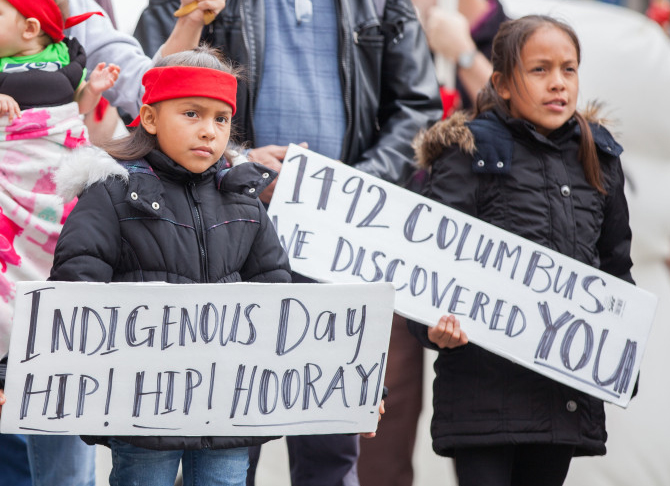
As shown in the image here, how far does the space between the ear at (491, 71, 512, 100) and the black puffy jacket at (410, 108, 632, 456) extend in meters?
0.08

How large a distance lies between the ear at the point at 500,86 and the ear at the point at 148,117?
1.11 metres

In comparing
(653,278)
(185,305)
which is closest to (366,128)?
(185,305)

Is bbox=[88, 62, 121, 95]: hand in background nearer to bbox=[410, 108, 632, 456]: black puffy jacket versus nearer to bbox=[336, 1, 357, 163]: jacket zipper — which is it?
bbox=[336, 1, 357, 163]: jacket zipper

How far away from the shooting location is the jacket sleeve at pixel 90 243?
2.37 meters

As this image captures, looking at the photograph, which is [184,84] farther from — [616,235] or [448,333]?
[616,235]

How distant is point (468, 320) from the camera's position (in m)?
2.93

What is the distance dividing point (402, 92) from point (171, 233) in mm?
1197

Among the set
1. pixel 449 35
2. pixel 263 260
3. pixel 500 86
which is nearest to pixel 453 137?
pixel 500 86

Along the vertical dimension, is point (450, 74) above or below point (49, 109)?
below

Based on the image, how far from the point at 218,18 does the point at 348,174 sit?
25.5 inches

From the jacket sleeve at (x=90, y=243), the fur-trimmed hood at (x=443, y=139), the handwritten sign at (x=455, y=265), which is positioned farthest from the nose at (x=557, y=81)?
the jacket sleeve at (x=90, y=243)

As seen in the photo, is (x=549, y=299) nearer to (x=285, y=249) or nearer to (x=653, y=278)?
(x=285, y=249)

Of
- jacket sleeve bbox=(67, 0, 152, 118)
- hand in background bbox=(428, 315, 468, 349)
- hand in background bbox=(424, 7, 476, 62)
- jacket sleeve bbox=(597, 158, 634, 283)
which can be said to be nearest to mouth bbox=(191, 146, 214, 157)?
jacket sleeve bbox=(67, 0, 152, 118)

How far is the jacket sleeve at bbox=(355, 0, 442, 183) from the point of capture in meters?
3.30
